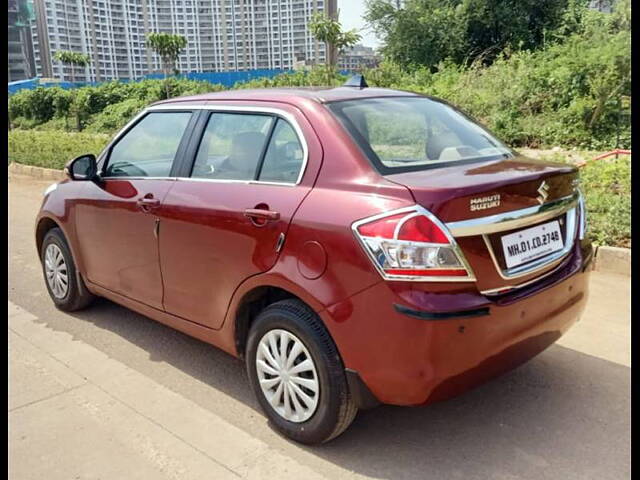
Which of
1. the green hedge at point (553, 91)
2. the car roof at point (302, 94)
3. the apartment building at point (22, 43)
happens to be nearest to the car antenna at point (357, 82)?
the car roof at point (302, 94)

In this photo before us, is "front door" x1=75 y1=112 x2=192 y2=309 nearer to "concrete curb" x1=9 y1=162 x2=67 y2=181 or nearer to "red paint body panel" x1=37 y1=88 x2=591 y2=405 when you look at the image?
"red paint body panel" x1=37 y1=88 x2=591 y2=405

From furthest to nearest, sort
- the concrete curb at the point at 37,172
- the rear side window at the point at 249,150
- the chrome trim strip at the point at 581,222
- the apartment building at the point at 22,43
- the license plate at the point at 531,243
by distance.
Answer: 1. the apartment building at the point at 22,43
2. the concrete curb at the point at 37,172
3. the chrome trim strip at the point at 581,222
4. the rear side window at the point at 249,150
5. the license plate at the point at 531,243

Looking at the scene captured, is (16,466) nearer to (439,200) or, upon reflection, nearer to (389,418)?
(389,418)

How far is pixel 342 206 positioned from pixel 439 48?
22.5 metres

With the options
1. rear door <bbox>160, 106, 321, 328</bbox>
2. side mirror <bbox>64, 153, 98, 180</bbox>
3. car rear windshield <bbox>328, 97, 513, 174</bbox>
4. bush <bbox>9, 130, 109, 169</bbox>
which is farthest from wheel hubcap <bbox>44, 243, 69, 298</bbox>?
bush <bbox>9, 130, 109, 169</bbox>

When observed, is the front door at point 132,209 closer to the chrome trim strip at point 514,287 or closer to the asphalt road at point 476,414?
the asphalt road at point 476,414

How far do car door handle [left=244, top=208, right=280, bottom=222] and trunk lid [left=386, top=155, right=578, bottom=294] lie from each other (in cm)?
57

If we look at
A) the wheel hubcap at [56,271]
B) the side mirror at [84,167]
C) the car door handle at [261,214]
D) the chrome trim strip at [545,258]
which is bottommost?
the wheel hubcap at [56,271]

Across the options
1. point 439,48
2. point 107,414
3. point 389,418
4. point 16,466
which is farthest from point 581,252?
point 439,48

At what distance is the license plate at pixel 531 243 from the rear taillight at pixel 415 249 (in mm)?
312

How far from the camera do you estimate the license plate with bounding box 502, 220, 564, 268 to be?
2.73 metres

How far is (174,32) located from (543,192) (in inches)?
3043

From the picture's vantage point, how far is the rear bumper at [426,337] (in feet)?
8.17

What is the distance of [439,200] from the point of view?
8.30ft
